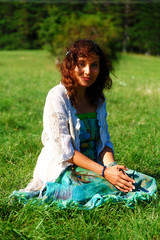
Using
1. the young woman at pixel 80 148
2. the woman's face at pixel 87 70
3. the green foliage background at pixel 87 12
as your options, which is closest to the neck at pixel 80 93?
the young woman at pixel 80 148

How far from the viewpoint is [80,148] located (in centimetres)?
270

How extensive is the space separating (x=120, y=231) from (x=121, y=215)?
173mm

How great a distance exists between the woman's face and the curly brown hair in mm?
33

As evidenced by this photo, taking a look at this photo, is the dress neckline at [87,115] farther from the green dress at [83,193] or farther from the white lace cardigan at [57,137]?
the green dress at [83,193]

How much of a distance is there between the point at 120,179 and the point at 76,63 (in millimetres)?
1020

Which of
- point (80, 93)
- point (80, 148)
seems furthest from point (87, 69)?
point (80, 148)

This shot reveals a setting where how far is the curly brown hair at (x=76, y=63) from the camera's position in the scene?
253 cm

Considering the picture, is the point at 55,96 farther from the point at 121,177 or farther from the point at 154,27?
the point at 154,27

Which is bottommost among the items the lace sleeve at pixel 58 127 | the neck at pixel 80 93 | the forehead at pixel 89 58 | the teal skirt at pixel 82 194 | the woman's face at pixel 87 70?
the teal skirt at pixel 82 194

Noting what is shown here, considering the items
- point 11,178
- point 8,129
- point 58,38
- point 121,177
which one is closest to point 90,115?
point 121,177

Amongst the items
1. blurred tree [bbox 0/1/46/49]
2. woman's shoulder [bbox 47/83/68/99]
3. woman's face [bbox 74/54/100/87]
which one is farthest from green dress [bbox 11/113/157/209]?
blurred tree [bbox 0/1/46/49]

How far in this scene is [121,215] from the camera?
2215 millimetres

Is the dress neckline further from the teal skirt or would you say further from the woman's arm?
the teal skirt

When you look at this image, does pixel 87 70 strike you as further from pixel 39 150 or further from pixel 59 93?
pixel 39 150
